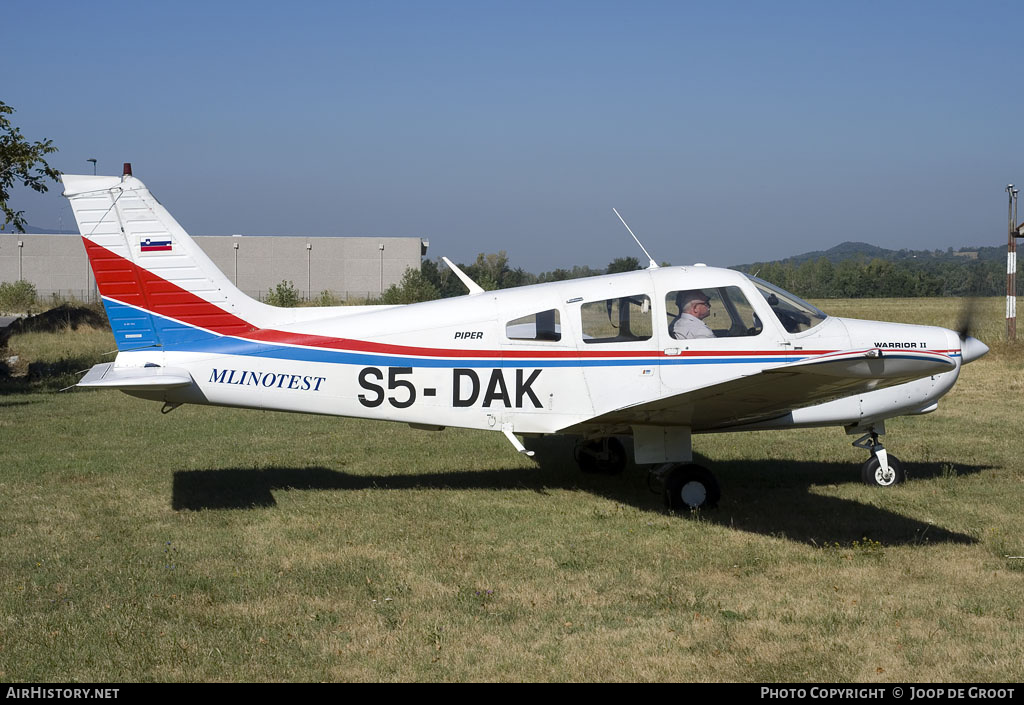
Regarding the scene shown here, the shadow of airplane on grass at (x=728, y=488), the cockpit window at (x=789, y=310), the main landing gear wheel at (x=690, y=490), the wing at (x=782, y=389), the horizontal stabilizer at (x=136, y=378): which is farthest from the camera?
the cockpit window at (x=789, y=310)

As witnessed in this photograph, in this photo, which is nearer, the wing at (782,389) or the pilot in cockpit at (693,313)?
the wing at (782,389)

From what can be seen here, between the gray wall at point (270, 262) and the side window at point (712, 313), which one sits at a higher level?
the gray wall at point (270, 262)

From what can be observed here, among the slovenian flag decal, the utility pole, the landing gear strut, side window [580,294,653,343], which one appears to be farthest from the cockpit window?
the utility pole

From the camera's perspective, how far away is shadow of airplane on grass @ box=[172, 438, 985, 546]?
6898 millimetres

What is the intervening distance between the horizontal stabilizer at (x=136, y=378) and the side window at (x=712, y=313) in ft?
14.0

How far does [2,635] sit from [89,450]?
6002mm

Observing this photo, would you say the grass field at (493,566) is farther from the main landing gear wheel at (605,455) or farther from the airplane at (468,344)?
the airplane at (468,344)

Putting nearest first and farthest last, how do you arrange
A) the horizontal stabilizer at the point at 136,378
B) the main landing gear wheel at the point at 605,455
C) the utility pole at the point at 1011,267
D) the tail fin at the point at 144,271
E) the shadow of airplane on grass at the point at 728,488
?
the horizontal stabilizer at the point at 136,378 → the shadow of airplane on grass at the point at 728,488 → the tail fin at the point at 144,271 → the main landing gear wheel at the point at 605,455 → the utility pole at the point at 1011,267

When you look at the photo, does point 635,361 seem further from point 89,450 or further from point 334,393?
point 89,450

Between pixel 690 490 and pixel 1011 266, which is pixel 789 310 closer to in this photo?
pixel 690 490

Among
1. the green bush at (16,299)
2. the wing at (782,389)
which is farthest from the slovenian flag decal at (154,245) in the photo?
the green bush at (16,299)

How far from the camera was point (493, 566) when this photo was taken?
613 centimetres

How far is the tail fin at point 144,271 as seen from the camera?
291 inches

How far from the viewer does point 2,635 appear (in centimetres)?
481
